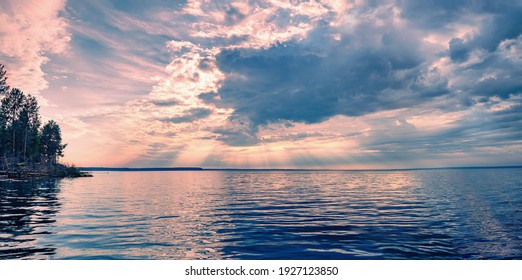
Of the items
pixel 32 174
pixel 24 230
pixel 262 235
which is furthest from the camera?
pixel 32 174

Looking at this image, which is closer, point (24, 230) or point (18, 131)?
point (24, 230)

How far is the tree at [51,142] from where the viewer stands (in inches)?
5251

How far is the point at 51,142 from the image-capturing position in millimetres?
136000

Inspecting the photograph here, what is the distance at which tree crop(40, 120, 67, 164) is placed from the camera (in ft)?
438

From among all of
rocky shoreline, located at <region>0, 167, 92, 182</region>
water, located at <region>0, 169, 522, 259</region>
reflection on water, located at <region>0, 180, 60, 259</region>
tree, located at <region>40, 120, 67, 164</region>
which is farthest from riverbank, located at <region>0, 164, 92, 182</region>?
water, located at <region>0, 169, 522, 259</region>

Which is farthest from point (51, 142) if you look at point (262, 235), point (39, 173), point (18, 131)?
point (262, 235)

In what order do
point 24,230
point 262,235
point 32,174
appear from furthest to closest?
point 32,174 < point 24,230 < point 262,235

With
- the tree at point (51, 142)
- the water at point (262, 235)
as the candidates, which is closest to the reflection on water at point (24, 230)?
the water at point (262, 235)

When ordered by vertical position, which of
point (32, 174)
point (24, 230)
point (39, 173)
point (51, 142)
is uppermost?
point (51, 142)

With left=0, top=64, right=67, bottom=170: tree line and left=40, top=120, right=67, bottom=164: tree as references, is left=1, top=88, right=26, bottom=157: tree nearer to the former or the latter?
left=0, top=64, right=67, bottom=170: tree line

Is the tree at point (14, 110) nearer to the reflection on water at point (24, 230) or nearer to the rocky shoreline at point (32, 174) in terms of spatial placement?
the rocky shoreline at point (32, 174)

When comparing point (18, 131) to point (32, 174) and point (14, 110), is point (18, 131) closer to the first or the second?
point (14, 110)

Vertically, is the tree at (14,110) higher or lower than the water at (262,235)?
higher
